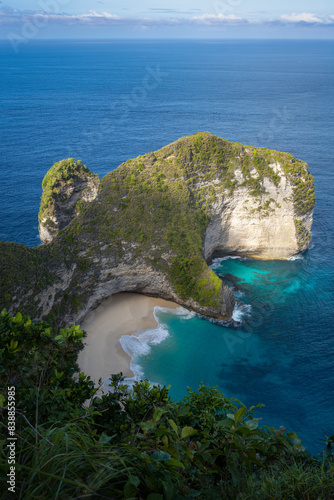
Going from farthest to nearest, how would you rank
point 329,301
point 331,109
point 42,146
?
point 331,109
point 42,146
point 329,301

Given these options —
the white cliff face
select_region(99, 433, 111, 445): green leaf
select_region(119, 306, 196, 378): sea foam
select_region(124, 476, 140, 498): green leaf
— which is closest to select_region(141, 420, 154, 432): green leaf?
select_region(99, 433, 111, 445): green leaf

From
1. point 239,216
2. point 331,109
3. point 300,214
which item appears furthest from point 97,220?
point 331,109

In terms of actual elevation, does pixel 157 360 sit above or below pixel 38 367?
below

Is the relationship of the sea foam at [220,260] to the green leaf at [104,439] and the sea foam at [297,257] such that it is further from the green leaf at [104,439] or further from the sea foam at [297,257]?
the green leaf at [104,439]

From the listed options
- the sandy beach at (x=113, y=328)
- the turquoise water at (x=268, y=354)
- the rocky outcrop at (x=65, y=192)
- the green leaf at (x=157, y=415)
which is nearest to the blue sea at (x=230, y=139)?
the turquoise water at (x=268, y=354)

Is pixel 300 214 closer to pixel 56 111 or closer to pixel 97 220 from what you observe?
pixel 97 220

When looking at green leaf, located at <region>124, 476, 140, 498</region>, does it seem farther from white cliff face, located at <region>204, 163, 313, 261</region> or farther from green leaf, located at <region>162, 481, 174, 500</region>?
white cliff face, located at <region>204, 163, 313, 261</region>

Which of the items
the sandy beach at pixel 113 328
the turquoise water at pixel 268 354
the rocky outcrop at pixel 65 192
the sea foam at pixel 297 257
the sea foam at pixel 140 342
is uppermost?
the rocky outcrop at pixel 65 192
